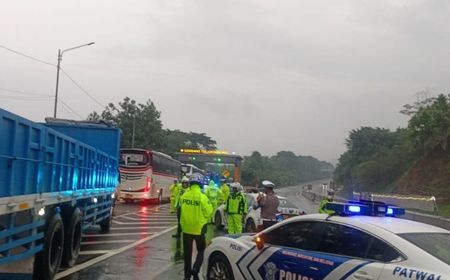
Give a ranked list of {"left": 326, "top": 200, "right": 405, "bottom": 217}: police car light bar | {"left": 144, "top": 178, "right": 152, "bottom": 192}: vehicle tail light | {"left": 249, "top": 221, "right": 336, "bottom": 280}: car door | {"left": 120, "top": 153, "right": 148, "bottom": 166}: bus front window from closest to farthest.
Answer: {"left": 249, "top": 221, "right": 336, "bottom": 280}: car door, {"left": 326, "top": 200, "right": 405, "bottom": 217}: police car light bar, {"left": 144, "top": 178, "right": 152, "bottom": 192}: vehicle tail light, {"left": 120, "top": 153, "right": 148, "bottom": 166}: bus front window

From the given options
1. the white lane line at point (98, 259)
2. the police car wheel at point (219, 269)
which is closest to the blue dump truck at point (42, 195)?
the white lane line at point (98, 259)

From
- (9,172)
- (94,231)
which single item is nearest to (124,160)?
(94,231)

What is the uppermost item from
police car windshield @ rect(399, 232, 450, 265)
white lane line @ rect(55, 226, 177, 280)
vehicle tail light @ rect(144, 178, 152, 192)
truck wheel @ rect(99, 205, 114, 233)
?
vehicle tail light @ rect(144, 178, 152, 192)

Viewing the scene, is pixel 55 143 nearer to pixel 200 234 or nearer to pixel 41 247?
pixel 41 247

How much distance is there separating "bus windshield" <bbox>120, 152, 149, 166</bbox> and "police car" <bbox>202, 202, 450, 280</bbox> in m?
23.9

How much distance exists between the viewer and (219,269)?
7.86 m

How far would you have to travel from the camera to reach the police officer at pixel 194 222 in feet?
29.6

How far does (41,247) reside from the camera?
26.5 feet

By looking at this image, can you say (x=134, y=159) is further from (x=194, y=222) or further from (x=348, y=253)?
(x=348, y=253)

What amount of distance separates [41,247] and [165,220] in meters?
13.6

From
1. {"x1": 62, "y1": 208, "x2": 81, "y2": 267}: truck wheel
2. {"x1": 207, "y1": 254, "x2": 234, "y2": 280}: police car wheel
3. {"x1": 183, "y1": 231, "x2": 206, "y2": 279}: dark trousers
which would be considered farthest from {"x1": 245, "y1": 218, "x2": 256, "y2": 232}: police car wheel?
{"x1": 207, "y1": 254, "x2": 234, "y2": 280}: police car wheel

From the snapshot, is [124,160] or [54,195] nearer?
[54,195]

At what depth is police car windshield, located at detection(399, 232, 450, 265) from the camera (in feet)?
17.4

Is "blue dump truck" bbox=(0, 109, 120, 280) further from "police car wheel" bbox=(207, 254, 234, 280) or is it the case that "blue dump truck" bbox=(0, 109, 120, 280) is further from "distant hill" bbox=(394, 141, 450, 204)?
"distant hill" bbox=(394, 141, 450, 204)
